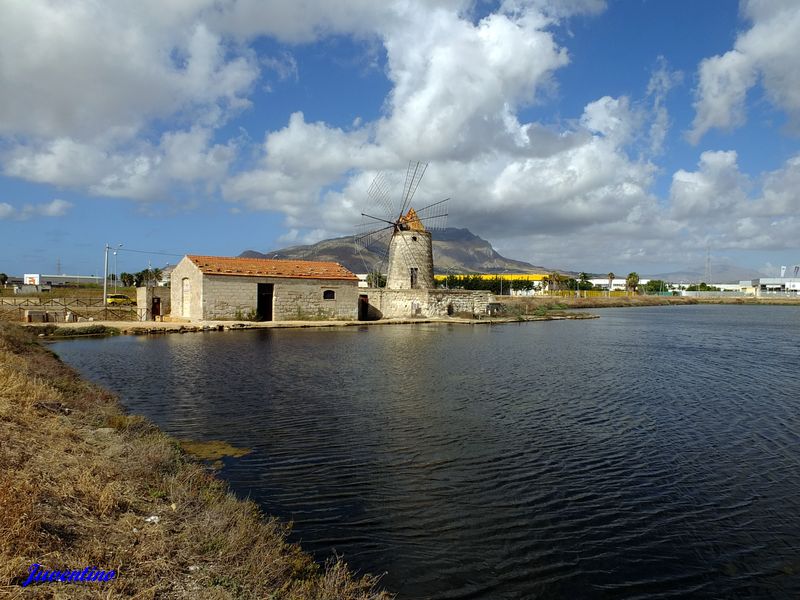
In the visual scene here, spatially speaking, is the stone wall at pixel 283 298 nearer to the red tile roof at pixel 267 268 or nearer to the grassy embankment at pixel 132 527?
the red tile roof at pixel 267 268

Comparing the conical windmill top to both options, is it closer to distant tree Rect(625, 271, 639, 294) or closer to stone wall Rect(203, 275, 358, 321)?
stone wall Rect(203, 275, 358, 321)

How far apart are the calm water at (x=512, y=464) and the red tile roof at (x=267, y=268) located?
48.8 feet

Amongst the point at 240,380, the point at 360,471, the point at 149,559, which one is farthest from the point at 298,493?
the point at 240,380

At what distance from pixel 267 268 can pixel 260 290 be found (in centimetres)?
183

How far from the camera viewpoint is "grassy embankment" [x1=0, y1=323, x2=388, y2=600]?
3.96 m

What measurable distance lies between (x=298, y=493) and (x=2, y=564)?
4.14 m

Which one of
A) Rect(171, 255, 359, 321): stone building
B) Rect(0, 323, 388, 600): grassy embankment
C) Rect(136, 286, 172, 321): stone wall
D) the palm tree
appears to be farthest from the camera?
the palm tree

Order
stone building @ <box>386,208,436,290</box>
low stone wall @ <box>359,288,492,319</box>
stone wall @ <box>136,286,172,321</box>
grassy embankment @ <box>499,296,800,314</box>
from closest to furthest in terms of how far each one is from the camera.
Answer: stone wall @ <box>136,286,172,321</box> → low stone wall @ <box>359,288,492,319</box> → stone building @ <box>386,208,436,290</box> → grassy embankment @ <box>499,296,800,314</box>

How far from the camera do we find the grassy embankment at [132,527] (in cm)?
396

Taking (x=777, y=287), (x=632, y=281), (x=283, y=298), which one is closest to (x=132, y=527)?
(x=283, y=298)

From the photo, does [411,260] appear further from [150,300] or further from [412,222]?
[150,300]

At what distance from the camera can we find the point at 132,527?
192 inches

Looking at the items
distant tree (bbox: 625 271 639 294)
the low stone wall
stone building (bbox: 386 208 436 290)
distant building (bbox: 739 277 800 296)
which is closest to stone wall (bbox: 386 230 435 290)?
stone building (bbox: 386 208 436 290)

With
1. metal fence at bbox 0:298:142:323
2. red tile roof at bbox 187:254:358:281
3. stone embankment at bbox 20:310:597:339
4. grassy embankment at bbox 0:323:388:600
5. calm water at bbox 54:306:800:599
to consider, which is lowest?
calm water at bbox 54:306:800:599
